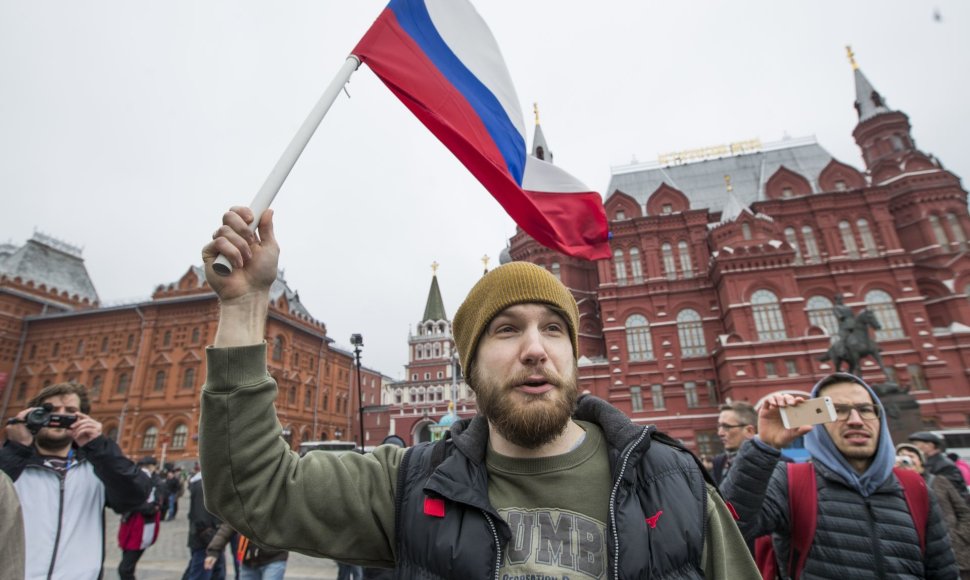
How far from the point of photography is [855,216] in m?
28.1

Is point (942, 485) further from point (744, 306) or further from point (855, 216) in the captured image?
point (855, 216)

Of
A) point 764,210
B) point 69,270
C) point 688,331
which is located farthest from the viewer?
point 69,270

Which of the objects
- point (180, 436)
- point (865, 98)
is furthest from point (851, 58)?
point (180, 436)

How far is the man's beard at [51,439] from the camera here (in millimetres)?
3170

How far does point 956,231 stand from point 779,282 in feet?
41.9

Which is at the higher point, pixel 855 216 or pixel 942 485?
pixel 855 216

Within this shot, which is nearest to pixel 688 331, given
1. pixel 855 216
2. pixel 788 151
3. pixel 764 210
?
pixel 764 210

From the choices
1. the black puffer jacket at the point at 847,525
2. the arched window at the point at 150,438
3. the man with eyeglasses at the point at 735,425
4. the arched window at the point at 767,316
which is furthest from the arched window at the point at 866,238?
the arched window at the point at 150,438

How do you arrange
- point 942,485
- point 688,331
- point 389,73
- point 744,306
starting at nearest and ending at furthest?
point 389,73
point 942,485
point 744,306
point 688,331

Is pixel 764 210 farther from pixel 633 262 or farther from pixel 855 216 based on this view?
pixel 633 262

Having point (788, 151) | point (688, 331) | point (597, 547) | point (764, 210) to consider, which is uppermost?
point (788, 151)

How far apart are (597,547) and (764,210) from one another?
33113mm

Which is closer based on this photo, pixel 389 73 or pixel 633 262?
pixel 389 73

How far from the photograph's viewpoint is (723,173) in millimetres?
33938
